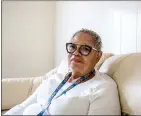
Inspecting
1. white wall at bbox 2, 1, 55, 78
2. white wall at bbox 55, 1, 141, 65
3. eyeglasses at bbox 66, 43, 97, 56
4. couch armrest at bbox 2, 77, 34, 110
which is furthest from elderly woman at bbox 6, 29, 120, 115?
white wall at bbox 2, 1, 55, 78

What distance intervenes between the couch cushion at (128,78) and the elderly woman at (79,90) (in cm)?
4

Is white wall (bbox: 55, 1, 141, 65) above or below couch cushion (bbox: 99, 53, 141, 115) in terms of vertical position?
above

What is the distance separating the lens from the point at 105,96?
1030 millimetres

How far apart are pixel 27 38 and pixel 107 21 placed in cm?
85

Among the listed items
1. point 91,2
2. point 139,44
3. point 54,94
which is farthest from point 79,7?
point 54,94

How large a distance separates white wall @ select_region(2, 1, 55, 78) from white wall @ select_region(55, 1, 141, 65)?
120 mm

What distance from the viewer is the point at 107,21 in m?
1.89

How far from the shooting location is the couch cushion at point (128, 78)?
1.02m

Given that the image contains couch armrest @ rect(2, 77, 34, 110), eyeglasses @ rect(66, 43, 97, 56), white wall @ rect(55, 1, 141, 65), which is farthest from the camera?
white wall @ rect(55, 1, 141, 65)

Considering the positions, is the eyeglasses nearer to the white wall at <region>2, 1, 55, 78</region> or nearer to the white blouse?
the white blouse

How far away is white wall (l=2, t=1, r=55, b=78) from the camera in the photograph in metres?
2.22

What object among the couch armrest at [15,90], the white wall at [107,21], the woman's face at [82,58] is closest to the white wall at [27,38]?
the white wall at [107,21]

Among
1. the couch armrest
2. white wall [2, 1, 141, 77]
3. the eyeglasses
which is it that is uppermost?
white wall [2, 1, 141, 77]

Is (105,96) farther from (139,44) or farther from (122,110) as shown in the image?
(139,44)
